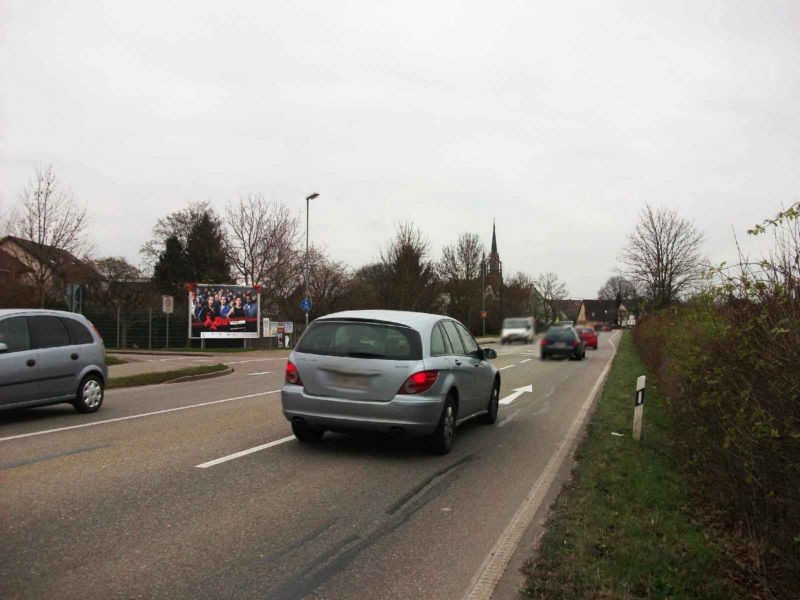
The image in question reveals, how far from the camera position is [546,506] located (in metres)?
5.61

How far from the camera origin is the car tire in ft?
24.3

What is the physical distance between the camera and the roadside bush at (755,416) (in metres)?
3.87

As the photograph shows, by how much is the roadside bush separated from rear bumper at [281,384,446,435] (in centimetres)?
270

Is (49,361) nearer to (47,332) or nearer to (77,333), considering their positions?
(47,332)

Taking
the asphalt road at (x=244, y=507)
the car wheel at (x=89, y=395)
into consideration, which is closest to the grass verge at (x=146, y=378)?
the car wheel at (x=89, y=395)

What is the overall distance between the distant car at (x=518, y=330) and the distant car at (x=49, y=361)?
18769 mm

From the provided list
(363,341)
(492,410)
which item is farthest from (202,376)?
(363,341)

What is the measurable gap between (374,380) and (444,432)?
1098 mm

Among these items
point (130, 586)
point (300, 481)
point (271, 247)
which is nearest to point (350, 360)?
point (300, 481)

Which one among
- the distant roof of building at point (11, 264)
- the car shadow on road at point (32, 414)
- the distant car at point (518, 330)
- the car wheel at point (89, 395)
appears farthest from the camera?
the distant roof of building at point (11, 264)

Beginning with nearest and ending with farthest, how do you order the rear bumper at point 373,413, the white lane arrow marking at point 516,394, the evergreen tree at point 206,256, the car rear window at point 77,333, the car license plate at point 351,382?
the rear bumper at point 373,413
the car license plate at point 351,382
the car rear window at point 77,333
the white lane arrow marking at point 516,394
the evergreen tree at point 206,256

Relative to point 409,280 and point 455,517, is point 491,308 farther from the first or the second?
point 455,517

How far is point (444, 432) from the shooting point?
7.49m

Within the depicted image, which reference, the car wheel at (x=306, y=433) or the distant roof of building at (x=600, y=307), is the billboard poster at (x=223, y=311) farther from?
the distant roof of building at (x=600, y=307)
